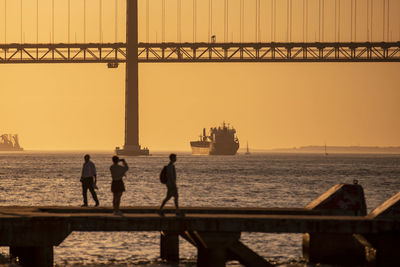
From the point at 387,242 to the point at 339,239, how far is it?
2132 mm

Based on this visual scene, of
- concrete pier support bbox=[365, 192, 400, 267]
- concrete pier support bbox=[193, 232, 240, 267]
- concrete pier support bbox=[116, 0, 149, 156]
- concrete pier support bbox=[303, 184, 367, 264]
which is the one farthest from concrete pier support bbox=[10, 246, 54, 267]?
concrete pier support bbox=[116, 0, 149, 156]

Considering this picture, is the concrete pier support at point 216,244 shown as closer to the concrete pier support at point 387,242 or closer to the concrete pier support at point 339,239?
the concrete pier support at point 387,242

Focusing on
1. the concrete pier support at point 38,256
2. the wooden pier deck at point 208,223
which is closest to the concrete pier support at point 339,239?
the wooden pier deck at point 208,223

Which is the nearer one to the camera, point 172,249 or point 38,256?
point 38,256

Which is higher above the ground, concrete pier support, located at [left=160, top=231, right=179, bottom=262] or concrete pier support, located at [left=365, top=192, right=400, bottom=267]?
concrete pier support, located at [left=365, top=192, right=400, bottom=267]

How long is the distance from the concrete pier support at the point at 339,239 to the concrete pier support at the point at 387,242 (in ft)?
4.35

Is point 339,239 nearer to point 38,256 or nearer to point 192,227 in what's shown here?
point 192,227

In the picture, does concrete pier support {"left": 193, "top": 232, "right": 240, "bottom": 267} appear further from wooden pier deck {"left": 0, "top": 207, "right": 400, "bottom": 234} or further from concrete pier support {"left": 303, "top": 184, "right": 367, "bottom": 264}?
concrete pier support {"left": 303, "top": 184, "right": 367, "bottom": 264}

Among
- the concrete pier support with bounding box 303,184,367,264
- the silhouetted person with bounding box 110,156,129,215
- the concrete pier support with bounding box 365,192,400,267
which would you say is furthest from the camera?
the concrete pier support with bounding box 303,184,367,264

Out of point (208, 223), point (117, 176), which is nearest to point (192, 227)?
point (208, 223)

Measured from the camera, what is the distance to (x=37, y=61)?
407 feet

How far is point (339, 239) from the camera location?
66.7 ft

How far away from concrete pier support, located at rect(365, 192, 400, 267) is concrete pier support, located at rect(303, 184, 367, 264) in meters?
1.33

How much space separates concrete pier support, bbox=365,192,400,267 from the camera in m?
18.2
